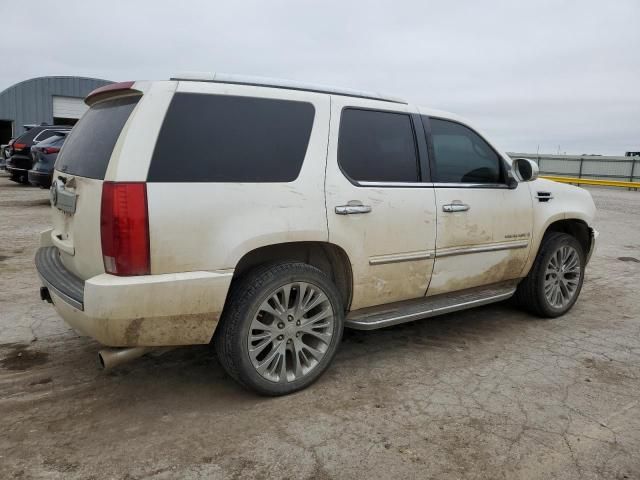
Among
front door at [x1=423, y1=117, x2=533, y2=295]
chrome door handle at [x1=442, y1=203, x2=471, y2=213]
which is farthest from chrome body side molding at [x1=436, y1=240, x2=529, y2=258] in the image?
chrome door handle at [x1=442, y1=203, x2=471, y2=213]

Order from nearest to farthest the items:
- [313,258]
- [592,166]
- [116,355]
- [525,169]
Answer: [116,355]
[313,258]
[525,169]
[592,166]

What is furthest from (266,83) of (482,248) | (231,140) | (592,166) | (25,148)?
(592,166)

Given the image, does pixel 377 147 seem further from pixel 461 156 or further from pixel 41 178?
pixel 41 178

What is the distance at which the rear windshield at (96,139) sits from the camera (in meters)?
2.85

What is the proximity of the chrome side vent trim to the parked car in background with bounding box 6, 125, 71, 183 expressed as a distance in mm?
13406

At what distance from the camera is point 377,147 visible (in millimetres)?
3543

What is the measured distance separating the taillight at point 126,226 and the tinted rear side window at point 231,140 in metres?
0.14

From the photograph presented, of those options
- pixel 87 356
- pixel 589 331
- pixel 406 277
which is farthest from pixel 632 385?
pixel 87 356

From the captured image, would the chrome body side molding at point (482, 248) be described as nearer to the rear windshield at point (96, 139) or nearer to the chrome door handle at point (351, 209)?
the chrome door handle at point (351, 209)

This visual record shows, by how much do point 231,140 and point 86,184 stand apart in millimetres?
826

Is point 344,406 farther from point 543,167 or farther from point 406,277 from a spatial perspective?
point 543,167

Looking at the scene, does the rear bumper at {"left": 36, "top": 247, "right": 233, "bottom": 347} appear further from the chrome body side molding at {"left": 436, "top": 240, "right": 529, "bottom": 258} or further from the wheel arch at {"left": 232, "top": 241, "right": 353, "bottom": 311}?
the chrome body side molding at {"left": 436, "top": 240, "right": 529, "bottom": 258}

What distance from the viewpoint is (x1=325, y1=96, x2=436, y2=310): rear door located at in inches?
129

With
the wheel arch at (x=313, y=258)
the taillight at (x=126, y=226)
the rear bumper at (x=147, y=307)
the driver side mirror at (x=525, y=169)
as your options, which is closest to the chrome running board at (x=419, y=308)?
the wheel arch at (x=313, y=258)
